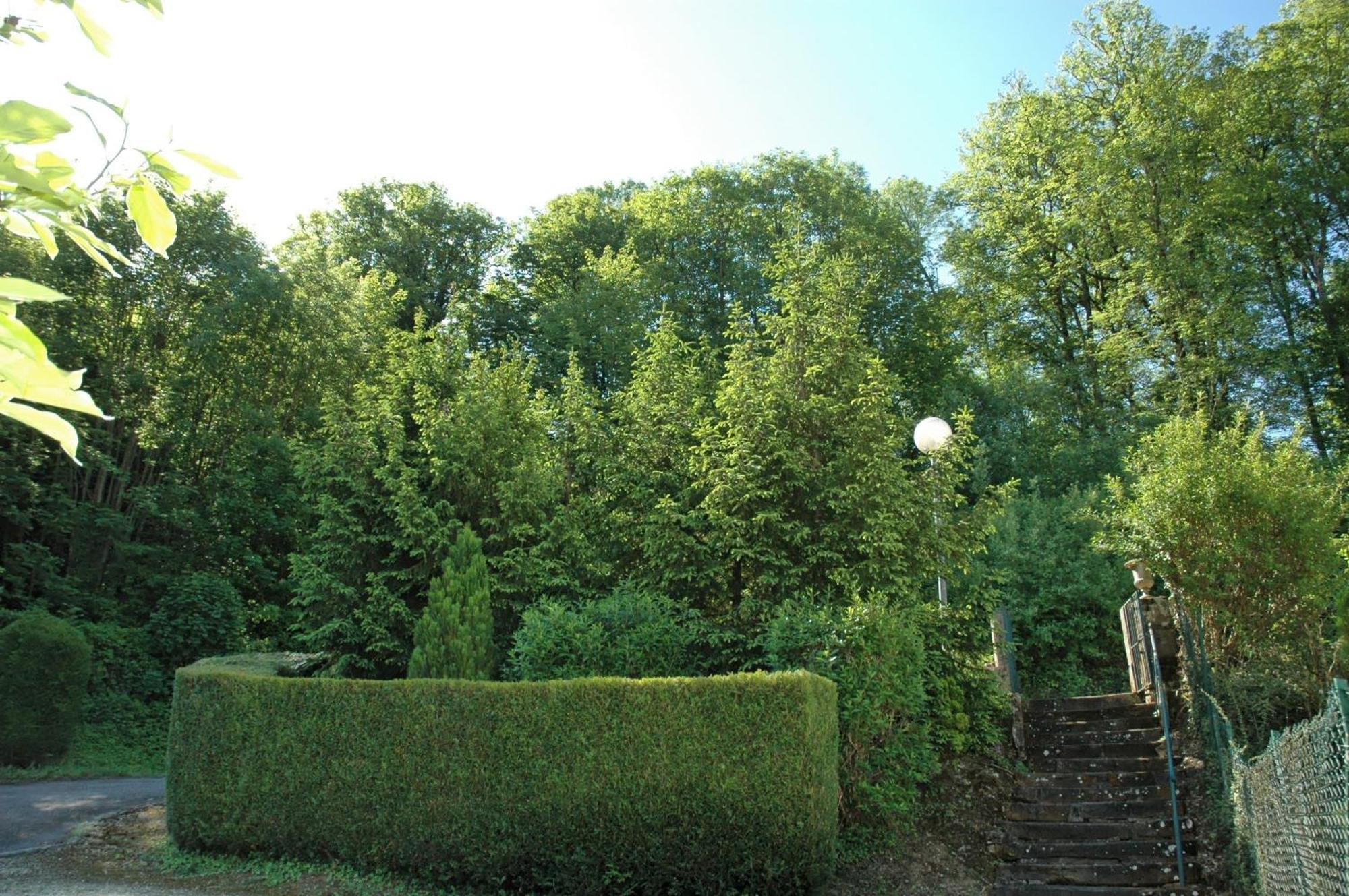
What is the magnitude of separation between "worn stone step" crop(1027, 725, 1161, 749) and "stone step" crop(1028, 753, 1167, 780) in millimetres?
277

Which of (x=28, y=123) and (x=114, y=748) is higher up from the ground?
(x=28, y=123)

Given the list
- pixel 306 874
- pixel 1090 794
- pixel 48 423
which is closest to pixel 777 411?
pixel 1090 794

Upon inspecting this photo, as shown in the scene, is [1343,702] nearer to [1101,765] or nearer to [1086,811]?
[1086,811]

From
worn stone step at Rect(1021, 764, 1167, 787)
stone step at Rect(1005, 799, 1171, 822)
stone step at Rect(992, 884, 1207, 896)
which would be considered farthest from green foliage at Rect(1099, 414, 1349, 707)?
stone step at Rect(992, 884, 1207, 896)

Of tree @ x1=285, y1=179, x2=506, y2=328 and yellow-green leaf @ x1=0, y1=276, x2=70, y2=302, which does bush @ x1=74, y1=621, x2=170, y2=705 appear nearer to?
tree @ x1=285, y1=179, x2=506, y2=328

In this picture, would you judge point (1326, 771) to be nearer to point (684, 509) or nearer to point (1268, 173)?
point (684, 509)

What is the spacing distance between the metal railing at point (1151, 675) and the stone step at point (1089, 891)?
0.18 m

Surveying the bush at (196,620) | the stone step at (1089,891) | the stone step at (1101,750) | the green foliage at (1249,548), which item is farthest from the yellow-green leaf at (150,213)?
the bush at (196,620)

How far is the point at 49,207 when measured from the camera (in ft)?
4.21

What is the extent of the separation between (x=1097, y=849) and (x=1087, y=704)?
3.05m

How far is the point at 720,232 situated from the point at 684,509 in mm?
16527

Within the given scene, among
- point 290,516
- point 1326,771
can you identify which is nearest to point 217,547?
point 290,516

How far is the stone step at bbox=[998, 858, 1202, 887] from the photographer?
812 centimetres

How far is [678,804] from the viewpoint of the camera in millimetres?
7152
